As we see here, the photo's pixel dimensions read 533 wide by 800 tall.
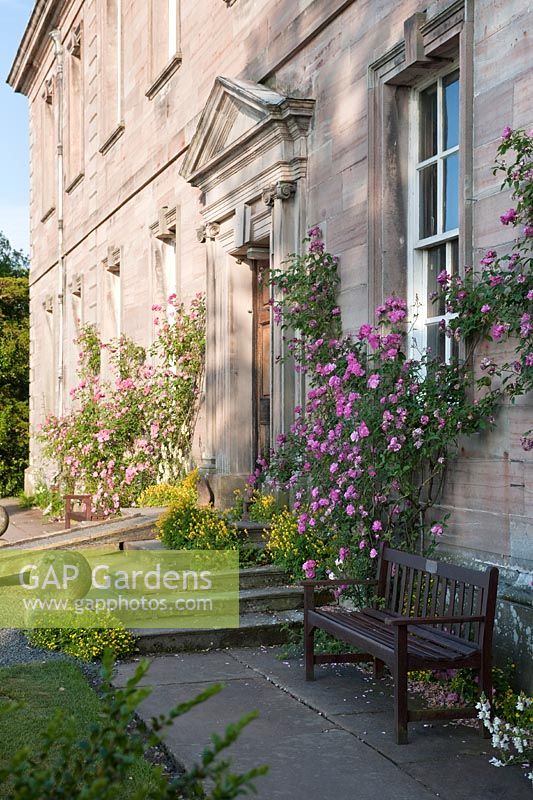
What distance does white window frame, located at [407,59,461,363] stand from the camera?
651 centimetres

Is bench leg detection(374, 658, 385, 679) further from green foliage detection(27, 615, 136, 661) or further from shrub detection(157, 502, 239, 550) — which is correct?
shrub detection(157, 502, 239, 550)

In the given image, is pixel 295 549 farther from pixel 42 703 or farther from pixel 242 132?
pixel 242 132

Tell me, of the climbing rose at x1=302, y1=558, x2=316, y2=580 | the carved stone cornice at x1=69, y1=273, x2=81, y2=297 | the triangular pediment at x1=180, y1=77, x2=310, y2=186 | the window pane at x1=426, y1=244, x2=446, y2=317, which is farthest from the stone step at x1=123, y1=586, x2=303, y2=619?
the carved stone cornice at x1=69, y1=273, x2=81, y2=297

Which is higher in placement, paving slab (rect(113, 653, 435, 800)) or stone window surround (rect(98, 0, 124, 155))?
stone window surround (rect(98, 0, 124, 155))

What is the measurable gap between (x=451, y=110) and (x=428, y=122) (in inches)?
12.5

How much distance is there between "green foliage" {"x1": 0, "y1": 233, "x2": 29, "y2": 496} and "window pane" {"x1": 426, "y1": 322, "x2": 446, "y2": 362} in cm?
1632

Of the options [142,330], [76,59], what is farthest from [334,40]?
[76,59]

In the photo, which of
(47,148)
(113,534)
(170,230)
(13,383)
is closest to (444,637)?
(113,534)

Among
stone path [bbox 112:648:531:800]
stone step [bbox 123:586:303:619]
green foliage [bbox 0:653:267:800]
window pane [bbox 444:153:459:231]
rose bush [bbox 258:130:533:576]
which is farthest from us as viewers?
stone step [bbox 123:586:303:619]

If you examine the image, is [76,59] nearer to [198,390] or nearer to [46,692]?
[198,390]

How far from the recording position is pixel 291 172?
27.4 feet

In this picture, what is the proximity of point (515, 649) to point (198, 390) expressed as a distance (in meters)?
6.18

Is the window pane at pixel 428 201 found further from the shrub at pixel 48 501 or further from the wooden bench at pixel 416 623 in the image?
the shrub at pixel 48 501

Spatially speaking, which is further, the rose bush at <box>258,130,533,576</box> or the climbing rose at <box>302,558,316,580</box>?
the climbing rose at <box>302,558,316,580</box>
